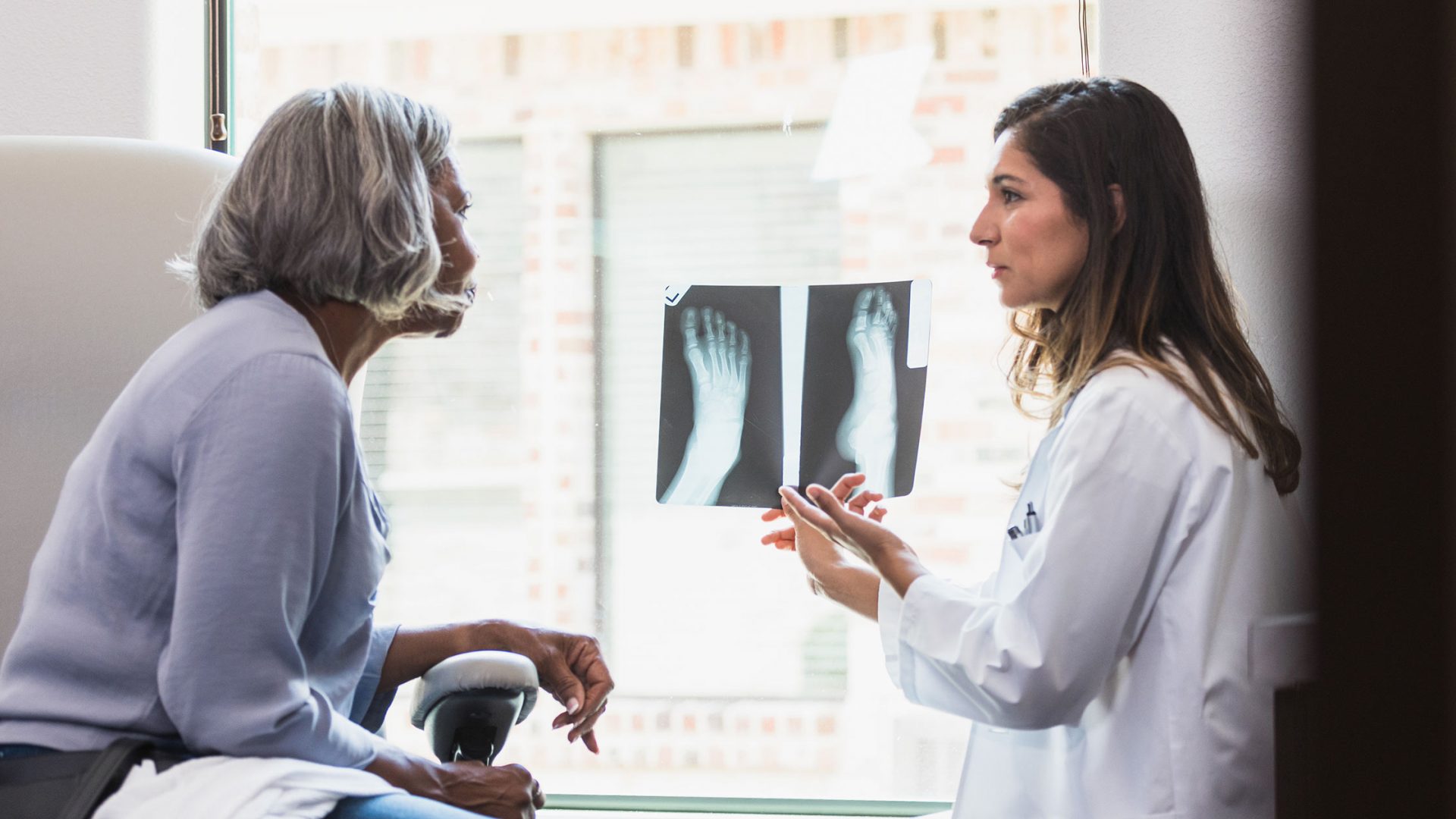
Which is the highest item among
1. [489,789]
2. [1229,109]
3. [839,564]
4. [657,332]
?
[1229,109]

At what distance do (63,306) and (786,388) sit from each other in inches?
34.9

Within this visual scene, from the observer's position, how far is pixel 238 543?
37.5 inches

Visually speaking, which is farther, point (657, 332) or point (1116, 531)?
point (657, 332)

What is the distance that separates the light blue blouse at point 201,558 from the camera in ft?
3.14

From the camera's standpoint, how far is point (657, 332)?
229 cm

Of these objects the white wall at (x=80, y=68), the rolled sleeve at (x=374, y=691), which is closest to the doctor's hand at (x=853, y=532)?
the rolled sleeve at (x=374, y=691)

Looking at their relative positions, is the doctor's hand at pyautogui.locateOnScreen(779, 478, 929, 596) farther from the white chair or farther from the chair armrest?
the white chair

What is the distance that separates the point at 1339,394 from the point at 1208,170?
5.18ft

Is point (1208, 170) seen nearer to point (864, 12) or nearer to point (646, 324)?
point (864, 12)

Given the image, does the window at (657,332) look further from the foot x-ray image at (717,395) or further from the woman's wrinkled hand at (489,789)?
the woman's wrinkled hand at (489,789)

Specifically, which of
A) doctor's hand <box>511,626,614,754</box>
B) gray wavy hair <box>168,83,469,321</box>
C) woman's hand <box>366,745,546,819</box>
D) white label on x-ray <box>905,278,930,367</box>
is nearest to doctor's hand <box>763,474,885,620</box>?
white label on x-ray <box>905,278,930,367</box>

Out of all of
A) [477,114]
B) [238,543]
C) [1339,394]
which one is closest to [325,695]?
[238,543]

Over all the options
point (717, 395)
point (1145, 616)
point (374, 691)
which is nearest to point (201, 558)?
point (374, 691)

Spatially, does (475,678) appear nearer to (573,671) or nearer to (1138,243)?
(573,671)
